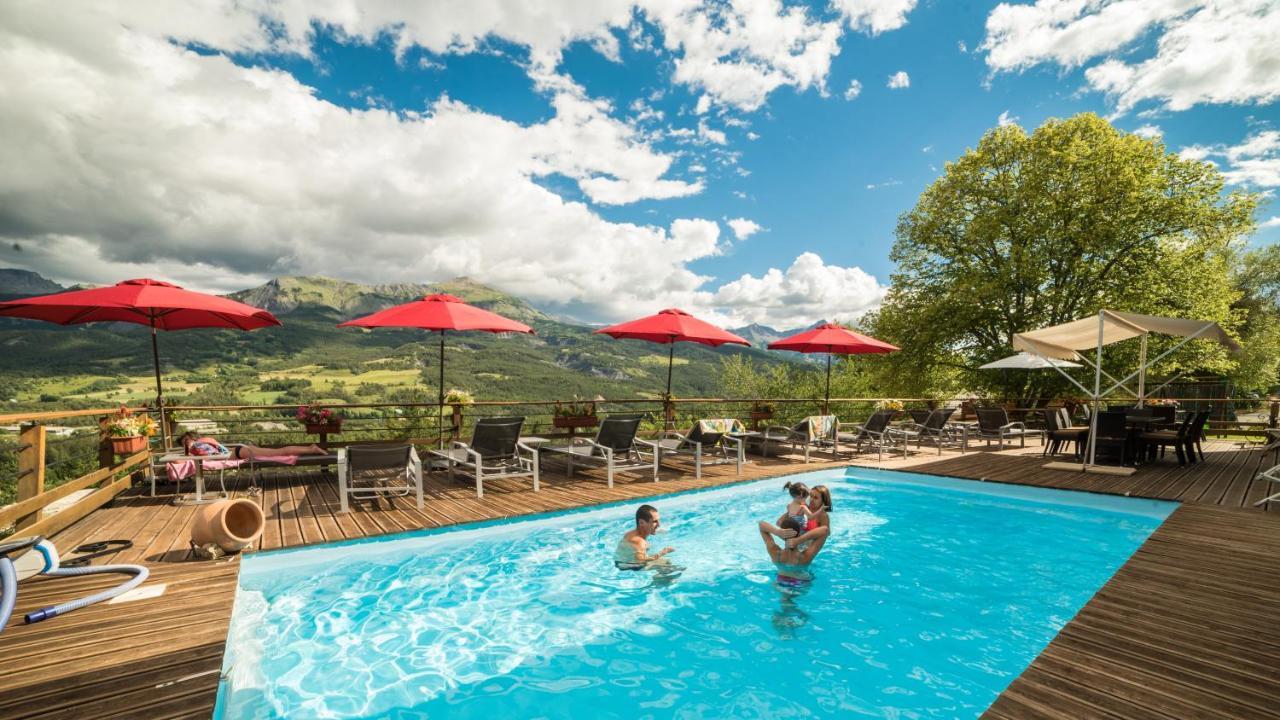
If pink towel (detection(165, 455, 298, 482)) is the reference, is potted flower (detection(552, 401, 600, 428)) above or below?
above

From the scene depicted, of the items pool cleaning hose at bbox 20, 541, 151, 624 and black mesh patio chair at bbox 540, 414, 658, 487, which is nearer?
pool cleaning hose at bbox 20, 541, 151, 624

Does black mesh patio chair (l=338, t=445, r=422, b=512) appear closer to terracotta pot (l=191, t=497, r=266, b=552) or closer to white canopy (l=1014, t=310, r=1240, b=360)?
terracotta pot (l=191, t=497, r=266, b=552)

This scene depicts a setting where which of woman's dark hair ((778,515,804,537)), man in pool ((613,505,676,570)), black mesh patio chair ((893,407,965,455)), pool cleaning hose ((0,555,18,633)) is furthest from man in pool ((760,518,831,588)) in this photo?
black mesh patio chair ((893,407,965,455))

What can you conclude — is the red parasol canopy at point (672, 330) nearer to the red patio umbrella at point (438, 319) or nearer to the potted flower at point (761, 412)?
the red patio umbrella at point (438, 319)

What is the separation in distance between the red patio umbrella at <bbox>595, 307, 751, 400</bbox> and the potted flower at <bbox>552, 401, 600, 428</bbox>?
56.7 inches

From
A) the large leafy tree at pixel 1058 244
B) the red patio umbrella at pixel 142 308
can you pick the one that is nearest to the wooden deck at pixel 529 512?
the red patio umbrella at pixel 142 308

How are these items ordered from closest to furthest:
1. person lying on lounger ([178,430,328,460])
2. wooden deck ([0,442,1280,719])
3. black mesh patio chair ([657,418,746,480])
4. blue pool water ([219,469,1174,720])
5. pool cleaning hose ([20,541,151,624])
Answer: wooden deck ([0,442,1280,719]) < pool cleaning hose ([20,541,151,624]) < blue pool water ([219,469,1174,720]) < person lying on lounger ([178,430,328,460]) < black mesh patio chair ([657,418,746,480])

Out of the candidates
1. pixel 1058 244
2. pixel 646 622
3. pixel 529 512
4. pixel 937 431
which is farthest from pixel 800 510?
pixel 1058 244

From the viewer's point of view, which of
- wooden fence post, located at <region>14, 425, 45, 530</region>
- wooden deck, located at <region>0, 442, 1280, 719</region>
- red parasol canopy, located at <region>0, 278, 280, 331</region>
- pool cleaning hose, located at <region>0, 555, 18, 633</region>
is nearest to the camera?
wooden deck, located at <region>0, 442, 1280, 719</region>

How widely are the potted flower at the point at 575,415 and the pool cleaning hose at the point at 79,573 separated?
5872mm

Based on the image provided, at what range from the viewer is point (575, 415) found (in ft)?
30.7

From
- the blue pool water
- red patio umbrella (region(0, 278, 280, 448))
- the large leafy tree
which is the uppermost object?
the large leafy tree

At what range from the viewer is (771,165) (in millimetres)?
20953

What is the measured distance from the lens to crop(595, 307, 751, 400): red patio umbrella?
8617 millimetres
